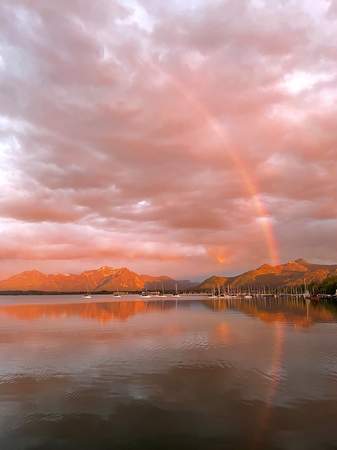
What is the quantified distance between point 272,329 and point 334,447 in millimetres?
61856

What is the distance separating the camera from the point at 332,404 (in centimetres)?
3059

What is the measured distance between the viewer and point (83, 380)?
38969 mm

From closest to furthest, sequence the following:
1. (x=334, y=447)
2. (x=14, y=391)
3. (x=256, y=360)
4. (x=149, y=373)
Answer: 1. (x=334, y=447)
2. (x=14, y=391)
3. (x=149, y=373)
4. (x=256, y=360)

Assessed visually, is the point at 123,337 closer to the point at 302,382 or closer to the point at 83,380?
the point at 83,380

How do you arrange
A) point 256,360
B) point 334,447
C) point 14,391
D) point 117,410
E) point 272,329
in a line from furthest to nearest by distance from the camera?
1. point 272,329
2. point 256,360
3. point 14,391
4. point 117,410
5. point 334,447

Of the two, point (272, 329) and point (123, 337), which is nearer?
point (123, 337)

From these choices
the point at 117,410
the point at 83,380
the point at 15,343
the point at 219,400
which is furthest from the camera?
the point at 15,343

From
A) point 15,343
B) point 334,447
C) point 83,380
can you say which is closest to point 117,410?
point 83,380

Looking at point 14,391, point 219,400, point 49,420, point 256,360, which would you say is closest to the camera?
point 49,420

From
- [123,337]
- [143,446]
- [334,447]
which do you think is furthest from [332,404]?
[123,337]

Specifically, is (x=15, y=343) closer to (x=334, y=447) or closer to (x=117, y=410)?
(x=117, y=410)

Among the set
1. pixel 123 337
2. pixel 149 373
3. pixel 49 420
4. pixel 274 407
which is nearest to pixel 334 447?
pixel 274 407

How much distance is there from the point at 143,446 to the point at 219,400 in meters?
10.5

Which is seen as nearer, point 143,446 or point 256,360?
point 143,446
